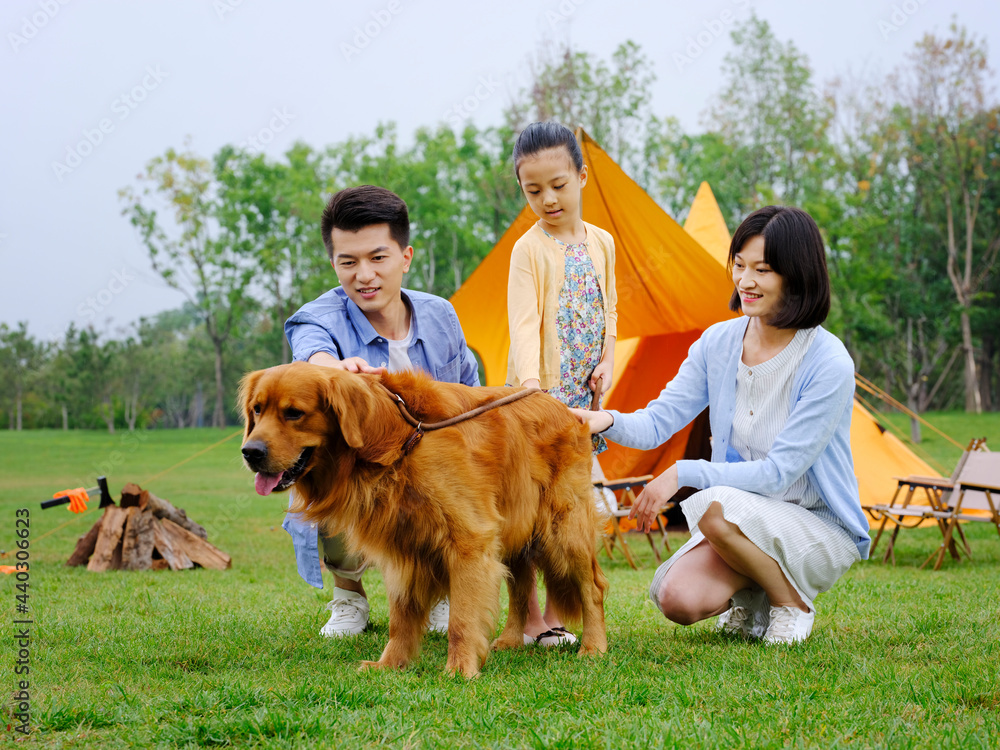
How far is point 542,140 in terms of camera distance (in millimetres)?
3354

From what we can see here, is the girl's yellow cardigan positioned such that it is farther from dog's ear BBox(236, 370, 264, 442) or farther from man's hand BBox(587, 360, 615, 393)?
dog's ear BBox(236, 370, 264, 442)

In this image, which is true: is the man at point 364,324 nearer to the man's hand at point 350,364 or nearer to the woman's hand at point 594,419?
the man's hand at point 350,364

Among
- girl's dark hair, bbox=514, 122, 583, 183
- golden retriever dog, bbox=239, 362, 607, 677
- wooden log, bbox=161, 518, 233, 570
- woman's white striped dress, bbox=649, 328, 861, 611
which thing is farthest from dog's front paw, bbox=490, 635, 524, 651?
wooden log, bbox=161, 518, 233, 570

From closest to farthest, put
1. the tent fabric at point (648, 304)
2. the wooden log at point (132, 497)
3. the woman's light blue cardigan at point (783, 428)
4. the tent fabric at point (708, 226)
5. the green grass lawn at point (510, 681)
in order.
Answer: the green grass lawn at point (510, 681), the woman's light blue cardigan at point (783, 428), the wooden log at point (132, 497), the tent fabric at point (648, 304), the tent fabric at point (708, 226)

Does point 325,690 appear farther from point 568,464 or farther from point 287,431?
point 568,464

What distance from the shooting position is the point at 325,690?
2.40 m

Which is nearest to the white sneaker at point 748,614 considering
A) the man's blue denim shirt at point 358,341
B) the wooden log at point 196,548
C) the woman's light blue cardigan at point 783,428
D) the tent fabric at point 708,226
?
the woman's light blue cardigan at point 783,428

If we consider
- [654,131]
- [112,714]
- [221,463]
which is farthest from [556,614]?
[654,131]

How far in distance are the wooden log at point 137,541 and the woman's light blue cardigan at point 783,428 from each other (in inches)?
165

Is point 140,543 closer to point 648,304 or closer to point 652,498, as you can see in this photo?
point 652,498

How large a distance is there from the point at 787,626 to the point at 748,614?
0.98 feet

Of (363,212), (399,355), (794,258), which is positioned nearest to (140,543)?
(399,355)

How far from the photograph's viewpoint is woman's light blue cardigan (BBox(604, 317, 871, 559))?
9.40ft

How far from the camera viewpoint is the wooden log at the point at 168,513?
20.1 feet
